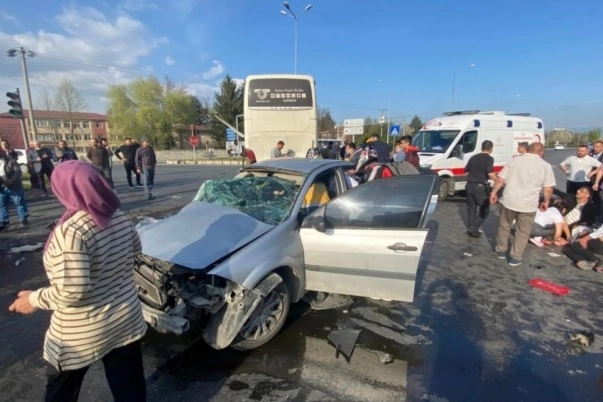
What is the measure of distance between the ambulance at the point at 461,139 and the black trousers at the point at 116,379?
9023mm

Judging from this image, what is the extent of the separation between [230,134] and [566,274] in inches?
1571

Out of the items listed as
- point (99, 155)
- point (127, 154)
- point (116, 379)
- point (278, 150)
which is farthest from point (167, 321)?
point (127, 154)

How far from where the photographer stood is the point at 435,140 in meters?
10.2

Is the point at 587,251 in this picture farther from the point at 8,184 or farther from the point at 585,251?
the point at 8,184

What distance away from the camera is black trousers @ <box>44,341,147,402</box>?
5.42 ft

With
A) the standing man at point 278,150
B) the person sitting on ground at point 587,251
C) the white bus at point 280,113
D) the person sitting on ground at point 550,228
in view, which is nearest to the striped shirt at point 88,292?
the person sitting on ground at point 587,251

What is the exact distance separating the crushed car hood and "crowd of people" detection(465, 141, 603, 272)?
4056 millimetres

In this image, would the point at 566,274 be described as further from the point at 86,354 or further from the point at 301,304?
the point at 86,354

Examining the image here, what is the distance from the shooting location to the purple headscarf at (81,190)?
1.37 m

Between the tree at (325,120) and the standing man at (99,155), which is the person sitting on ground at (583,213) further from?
the tree at (325,120)

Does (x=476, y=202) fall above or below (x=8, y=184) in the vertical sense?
below

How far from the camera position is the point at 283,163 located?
4.19m

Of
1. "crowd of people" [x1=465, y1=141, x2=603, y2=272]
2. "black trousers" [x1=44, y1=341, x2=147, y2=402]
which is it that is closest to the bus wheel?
"crowd of people" [x1=465, y1=141, x2=603, y2=272]

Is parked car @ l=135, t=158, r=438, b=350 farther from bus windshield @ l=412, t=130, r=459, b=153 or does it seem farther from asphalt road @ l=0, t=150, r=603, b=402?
bus windshield @ l=412, t=130, r=459, b=153
